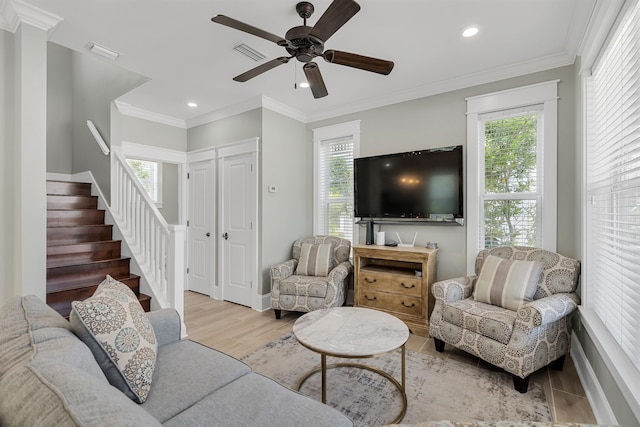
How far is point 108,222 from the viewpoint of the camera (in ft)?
12.3

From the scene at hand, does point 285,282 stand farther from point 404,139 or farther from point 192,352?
point 404,139

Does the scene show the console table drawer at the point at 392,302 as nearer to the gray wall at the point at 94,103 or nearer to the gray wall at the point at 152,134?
the gray wall at the point at 94,103

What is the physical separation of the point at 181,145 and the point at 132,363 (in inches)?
161

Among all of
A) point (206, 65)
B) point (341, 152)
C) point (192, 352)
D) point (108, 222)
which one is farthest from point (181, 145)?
point (192, 352)

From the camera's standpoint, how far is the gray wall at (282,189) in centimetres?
390

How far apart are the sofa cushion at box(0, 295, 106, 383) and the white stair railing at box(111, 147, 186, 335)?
147 centimetres

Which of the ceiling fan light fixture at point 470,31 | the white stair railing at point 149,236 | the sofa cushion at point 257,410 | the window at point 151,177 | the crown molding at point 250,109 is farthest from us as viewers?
the window at point 151,177

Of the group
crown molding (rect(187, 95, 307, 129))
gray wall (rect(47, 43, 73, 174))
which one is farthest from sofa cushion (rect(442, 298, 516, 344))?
gray wall (rect(47, 43, 73, 174))

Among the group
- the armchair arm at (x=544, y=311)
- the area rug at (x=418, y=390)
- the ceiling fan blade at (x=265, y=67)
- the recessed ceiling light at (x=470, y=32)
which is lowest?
the area rug at (x=418, y=390)

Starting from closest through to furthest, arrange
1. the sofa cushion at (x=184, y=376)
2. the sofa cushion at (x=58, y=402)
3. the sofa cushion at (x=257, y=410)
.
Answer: the sofa cushion at (x=58, y=402) → the sofa cushion at (x=257, y=410) → the sofa cushion at (x=184, y=376)

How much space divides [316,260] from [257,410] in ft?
8.53

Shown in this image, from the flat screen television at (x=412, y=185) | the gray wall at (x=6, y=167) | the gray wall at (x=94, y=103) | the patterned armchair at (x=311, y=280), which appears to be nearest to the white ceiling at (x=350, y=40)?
the gray wall at (x=94, y=103)

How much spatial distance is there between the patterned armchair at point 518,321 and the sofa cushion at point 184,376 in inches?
69.8

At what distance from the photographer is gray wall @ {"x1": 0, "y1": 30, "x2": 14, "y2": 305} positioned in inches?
87.0
